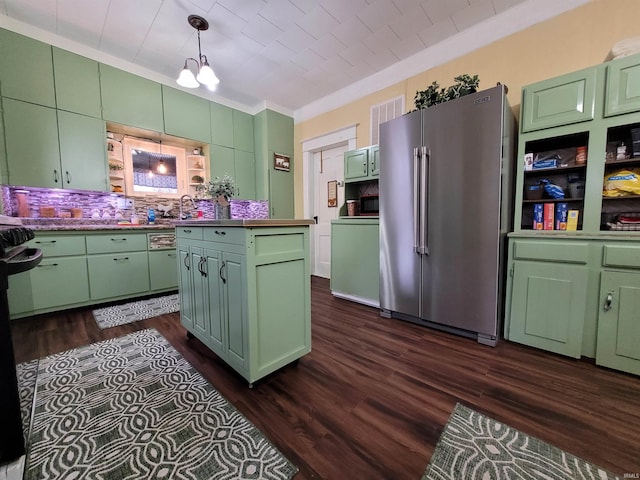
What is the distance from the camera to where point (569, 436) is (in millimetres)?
1130

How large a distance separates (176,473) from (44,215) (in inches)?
137

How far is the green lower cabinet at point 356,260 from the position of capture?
9.15 feet

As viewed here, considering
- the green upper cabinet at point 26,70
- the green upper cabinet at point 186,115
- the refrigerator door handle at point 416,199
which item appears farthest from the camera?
the green upper cabinet at point 186,115

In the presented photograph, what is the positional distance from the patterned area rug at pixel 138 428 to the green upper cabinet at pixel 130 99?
287 centimetres

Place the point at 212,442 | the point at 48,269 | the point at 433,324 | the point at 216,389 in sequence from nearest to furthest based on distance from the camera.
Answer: the point at 212,442
the point at 216,389
the point at 433,324
the point at 48,269

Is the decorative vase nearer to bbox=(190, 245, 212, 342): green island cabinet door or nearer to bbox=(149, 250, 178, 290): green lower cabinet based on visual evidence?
bbox=(190, 245, 212, 342): green island cabinet door

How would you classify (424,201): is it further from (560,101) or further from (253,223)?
(253,223)

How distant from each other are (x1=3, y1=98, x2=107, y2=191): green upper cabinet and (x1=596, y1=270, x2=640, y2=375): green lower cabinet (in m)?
4.92

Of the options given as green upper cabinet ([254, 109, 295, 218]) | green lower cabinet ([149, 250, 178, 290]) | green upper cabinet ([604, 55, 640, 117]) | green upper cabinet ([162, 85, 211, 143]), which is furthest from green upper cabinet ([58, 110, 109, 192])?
green upper cabinet ([604, 55, 640, 117])

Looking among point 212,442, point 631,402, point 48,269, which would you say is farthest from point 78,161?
point 631,402

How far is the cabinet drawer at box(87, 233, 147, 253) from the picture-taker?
2.78m

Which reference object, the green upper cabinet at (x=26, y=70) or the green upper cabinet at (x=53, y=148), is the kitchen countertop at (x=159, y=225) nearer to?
the green upper cabinet at (x=53, y=148)

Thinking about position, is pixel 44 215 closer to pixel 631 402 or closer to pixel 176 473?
pixel 176 473

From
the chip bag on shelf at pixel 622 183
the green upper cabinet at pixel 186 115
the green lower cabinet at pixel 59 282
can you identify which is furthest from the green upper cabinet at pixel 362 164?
the green lower cabinet at pixel 59 282
